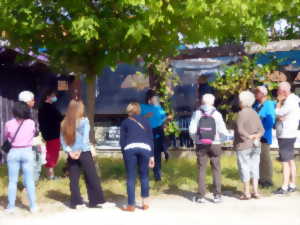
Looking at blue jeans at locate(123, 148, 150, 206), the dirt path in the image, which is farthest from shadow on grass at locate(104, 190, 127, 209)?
blue jeans at locate(123, 148, 150, 206)

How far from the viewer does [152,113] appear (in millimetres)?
9438

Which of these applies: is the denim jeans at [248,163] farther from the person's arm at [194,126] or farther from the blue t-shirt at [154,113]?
the blue t-shirt at [154,113]

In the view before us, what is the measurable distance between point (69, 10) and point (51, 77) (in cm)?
663

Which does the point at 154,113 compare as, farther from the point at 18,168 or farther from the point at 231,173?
the point at 18,168

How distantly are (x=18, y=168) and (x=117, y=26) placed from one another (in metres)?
2.68

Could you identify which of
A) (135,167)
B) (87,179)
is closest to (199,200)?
(135,167)

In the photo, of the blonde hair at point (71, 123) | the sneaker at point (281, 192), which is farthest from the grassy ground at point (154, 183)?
the blonde hair at point (71, 123)

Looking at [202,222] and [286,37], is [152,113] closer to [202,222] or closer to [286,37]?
[202,222]

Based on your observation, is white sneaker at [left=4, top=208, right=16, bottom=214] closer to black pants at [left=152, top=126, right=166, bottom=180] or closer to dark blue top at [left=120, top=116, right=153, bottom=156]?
dark blue top at [left=120, top=116, right=153, bottom=156]

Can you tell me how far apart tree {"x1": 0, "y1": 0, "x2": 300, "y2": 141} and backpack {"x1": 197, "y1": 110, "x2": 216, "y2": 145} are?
1.45m

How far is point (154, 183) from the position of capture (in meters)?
9.48

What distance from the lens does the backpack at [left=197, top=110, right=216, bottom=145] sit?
26.0ft

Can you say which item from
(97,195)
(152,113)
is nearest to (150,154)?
(97,195)

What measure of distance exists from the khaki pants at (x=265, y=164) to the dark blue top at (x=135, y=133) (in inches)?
98.6
